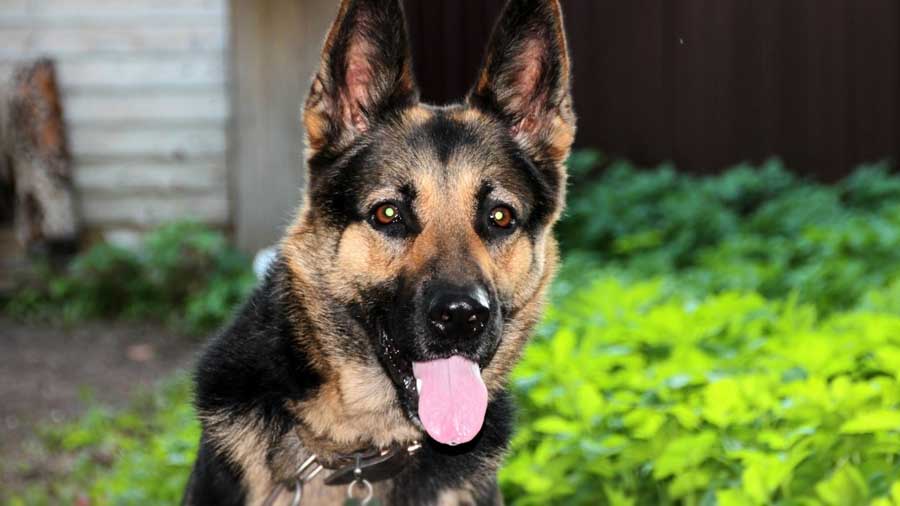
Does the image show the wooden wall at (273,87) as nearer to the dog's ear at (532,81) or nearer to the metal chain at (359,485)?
the dog's ear at (532,81)

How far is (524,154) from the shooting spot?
3711 mm

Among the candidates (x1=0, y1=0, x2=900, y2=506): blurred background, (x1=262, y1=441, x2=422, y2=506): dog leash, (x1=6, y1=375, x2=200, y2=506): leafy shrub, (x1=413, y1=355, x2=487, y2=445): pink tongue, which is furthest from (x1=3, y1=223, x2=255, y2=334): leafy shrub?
(x1=413, y1=355, x2=487, y2=445): pink tongue

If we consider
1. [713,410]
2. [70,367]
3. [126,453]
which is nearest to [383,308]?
[713,410]

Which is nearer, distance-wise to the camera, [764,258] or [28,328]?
[764,258]

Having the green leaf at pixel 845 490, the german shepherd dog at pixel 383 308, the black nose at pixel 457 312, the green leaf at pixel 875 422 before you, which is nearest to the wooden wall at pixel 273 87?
the german shepherd dog at pixel 383 308

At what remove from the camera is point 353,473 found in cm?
330

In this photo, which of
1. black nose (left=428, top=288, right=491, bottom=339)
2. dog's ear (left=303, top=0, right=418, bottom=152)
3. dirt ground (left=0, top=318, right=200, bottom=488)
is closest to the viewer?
black nose (left=428, top=288, right=491, bottom=339)

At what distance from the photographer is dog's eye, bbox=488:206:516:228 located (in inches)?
138

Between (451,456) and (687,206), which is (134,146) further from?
(451,456)

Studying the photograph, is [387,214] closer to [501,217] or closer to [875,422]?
[501,217]

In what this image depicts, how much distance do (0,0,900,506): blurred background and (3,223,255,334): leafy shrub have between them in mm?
17

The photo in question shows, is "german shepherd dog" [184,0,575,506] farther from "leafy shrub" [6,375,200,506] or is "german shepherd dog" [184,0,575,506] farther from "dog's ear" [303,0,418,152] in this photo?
"leafy shrub" [6,375,200,506]

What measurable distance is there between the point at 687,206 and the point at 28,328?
184 inches

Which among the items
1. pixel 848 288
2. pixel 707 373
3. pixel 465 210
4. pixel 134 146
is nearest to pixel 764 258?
pixel 848 288
